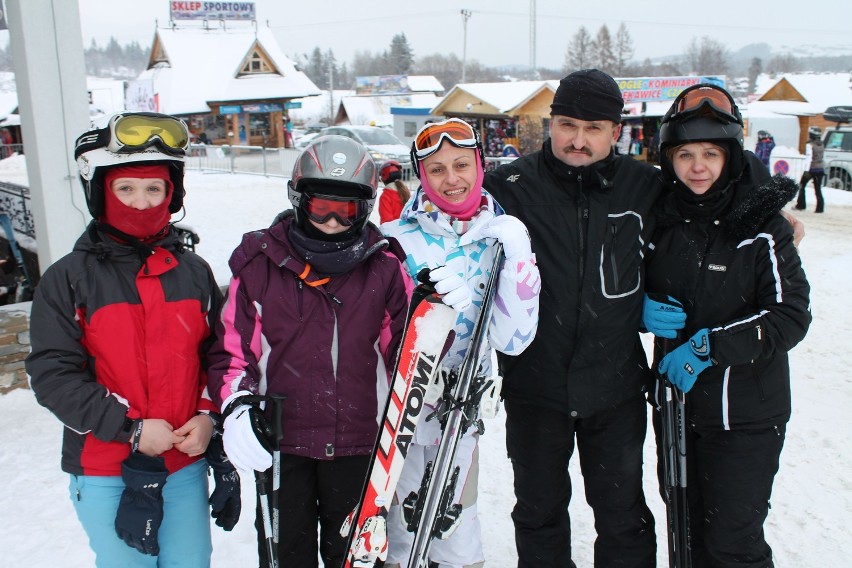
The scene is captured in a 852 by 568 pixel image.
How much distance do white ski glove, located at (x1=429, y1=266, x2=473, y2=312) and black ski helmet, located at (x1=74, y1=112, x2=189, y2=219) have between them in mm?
1109

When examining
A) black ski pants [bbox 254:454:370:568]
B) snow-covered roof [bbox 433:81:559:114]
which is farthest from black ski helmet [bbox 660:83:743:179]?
snow-covered roof [bbox 433:81:559:114]

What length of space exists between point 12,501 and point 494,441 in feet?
10.3

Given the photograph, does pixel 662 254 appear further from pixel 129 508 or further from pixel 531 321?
pixel 129 508

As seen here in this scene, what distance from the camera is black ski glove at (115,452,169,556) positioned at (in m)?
2.23

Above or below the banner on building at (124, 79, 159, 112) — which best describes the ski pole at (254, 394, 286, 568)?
below

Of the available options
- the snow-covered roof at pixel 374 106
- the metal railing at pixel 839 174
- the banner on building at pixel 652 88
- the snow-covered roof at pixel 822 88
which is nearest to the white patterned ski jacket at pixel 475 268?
the metal railing at pixel 839 174

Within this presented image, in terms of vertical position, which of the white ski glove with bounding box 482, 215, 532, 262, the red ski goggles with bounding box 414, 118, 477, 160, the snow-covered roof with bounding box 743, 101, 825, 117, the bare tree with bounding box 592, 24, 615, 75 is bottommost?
the white ski glove with bounding box 482, 215, 532, 262

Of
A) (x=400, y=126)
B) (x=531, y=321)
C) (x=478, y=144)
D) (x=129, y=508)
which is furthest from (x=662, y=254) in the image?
(x=400, y=126)

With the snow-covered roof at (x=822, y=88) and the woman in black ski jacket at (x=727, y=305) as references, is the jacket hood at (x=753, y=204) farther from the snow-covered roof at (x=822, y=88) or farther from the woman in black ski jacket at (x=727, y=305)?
the snow-covered roof at (x=822, y=88)

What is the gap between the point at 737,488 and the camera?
263cm

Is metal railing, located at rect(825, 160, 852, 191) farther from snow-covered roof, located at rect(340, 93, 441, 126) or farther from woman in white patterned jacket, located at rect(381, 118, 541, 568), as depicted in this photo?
snow-covered roof, located at rect(340, 93, 441, 126)

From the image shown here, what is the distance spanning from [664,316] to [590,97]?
0.97m

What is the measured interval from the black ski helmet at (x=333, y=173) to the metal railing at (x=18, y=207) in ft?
20.4

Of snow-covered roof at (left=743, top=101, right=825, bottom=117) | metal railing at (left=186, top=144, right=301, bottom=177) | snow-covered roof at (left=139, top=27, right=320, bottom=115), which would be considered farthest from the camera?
snow-covered roof at (left=139, top=27, right=320, bottom=115)
